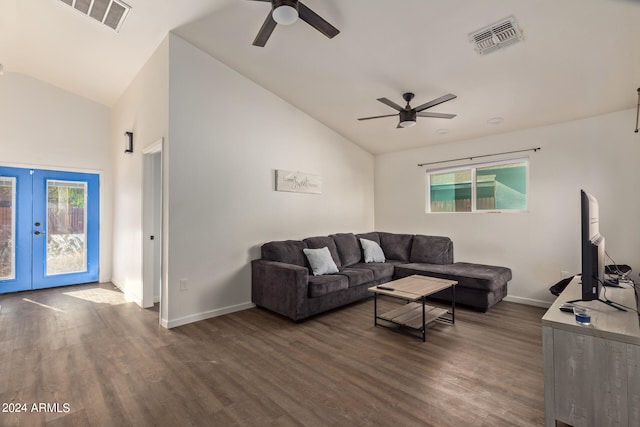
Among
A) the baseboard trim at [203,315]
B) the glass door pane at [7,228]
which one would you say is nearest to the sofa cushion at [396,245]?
the baseboard trim at [203,315]

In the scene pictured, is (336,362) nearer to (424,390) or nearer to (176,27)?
(424,390)

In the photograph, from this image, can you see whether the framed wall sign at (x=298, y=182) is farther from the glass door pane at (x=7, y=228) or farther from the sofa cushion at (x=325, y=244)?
the glass door pane at (x=7, y=228)

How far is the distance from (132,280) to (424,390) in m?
4.20

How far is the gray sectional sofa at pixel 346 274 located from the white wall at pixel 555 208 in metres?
0.34

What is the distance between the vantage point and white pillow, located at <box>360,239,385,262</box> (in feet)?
16.6

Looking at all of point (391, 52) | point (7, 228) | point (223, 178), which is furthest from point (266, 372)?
point (7, 228)

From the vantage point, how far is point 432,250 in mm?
4887

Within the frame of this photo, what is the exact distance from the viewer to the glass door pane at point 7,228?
15.2 ft

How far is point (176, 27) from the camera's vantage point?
3.21 m

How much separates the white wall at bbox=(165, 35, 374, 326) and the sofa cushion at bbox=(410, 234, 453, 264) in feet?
5.93

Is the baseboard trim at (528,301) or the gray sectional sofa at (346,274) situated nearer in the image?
the gray sectional sofa at (346,274)

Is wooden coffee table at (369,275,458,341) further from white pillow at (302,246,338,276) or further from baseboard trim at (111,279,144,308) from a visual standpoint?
baseboard trim at (111,279,144,308)

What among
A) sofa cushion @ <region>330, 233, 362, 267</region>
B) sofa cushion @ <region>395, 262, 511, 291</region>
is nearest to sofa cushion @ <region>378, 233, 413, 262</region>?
sofa cushion @ <region>395, 262, 511, 291</region>

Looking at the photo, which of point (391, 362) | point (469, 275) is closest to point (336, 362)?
point (391, 362)
